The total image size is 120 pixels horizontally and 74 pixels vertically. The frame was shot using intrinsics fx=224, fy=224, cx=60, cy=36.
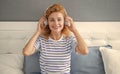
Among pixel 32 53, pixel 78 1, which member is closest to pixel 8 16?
pixel 32 53

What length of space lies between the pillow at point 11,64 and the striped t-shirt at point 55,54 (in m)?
0.26

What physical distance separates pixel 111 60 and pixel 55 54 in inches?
21.3

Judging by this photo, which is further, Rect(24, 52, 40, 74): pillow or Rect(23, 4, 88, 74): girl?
Rect(24, 52, 40, 74): pillow

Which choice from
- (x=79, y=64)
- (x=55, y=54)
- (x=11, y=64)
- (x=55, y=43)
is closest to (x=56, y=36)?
(x=55, y=43)

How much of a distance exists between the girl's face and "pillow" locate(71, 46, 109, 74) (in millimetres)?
340

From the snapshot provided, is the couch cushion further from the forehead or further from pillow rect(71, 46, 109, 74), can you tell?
the forehead

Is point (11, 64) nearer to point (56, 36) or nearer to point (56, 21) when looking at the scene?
point (56, 36)

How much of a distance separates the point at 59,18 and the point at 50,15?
90 millimetres

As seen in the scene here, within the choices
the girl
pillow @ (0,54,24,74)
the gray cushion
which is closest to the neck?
the girl

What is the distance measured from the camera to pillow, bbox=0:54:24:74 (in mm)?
2115

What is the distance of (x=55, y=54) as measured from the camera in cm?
210

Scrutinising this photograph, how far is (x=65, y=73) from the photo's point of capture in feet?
6.81

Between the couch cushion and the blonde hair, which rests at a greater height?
the blonde hair

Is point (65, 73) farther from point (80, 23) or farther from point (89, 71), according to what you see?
point (80, 23)
